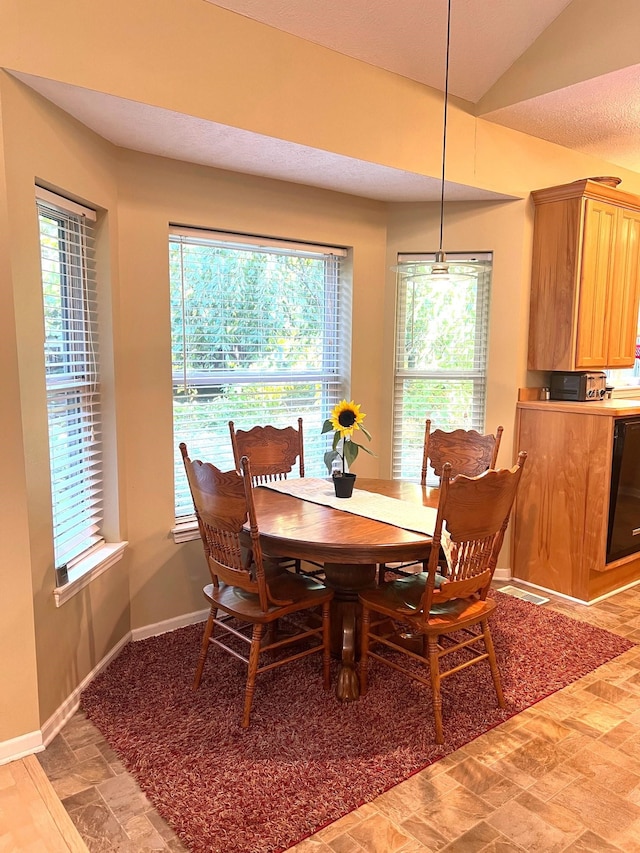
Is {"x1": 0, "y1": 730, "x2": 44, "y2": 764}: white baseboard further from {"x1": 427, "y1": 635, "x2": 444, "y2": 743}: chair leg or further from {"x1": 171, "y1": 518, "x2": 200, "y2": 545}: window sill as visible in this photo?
{"x1": 427, "y1": 635, "x2": 444, "y2": 743}: chair leg

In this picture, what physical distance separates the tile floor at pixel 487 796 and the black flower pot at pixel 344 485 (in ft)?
3.88

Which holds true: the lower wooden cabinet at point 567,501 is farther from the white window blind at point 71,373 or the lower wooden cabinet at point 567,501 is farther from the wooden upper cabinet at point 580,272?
the white window blind at point 71,373

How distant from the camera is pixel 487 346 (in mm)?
3951

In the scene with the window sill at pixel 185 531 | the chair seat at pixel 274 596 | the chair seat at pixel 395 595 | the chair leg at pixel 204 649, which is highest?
the window sill at pixel 185 531

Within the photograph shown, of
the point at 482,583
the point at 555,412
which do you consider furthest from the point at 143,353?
the point at 555,412

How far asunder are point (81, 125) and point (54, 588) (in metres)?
1.90

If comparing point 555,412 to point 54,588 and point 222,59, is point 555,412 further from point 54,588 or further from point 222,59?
point 54,588

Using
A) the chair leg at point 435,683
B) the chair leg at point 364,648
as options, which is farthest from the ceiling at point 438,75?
the chair leg at point 435,683

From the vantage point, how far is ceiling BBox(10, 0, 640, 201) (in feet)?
8.51

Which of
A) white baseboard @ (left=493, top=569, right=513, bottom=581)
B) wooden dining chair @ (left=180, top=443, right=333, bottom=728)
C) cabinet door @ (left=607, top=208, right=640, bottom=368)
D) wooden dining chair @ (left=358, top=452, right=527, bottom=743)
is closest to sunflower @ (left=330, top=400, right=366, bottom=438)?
wooden dining chair @ (left=180, top=443, right=333, bottom=728)

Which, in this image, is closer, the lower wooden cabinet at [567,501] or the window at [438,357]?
the lower wooden cabinet at [567,501]

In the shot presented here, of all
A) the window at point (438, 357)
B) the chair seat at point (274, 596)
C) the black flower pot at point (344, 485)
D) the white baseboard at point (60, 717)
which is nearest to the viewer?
the white baseboard at point (60, 717)

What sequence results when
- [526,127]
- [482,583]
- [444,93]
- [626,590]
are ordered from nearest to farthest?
[482,583] < [444,93] < [526,127] < [626,590]

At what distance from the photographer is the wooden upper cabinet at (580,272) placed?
3.67 m
